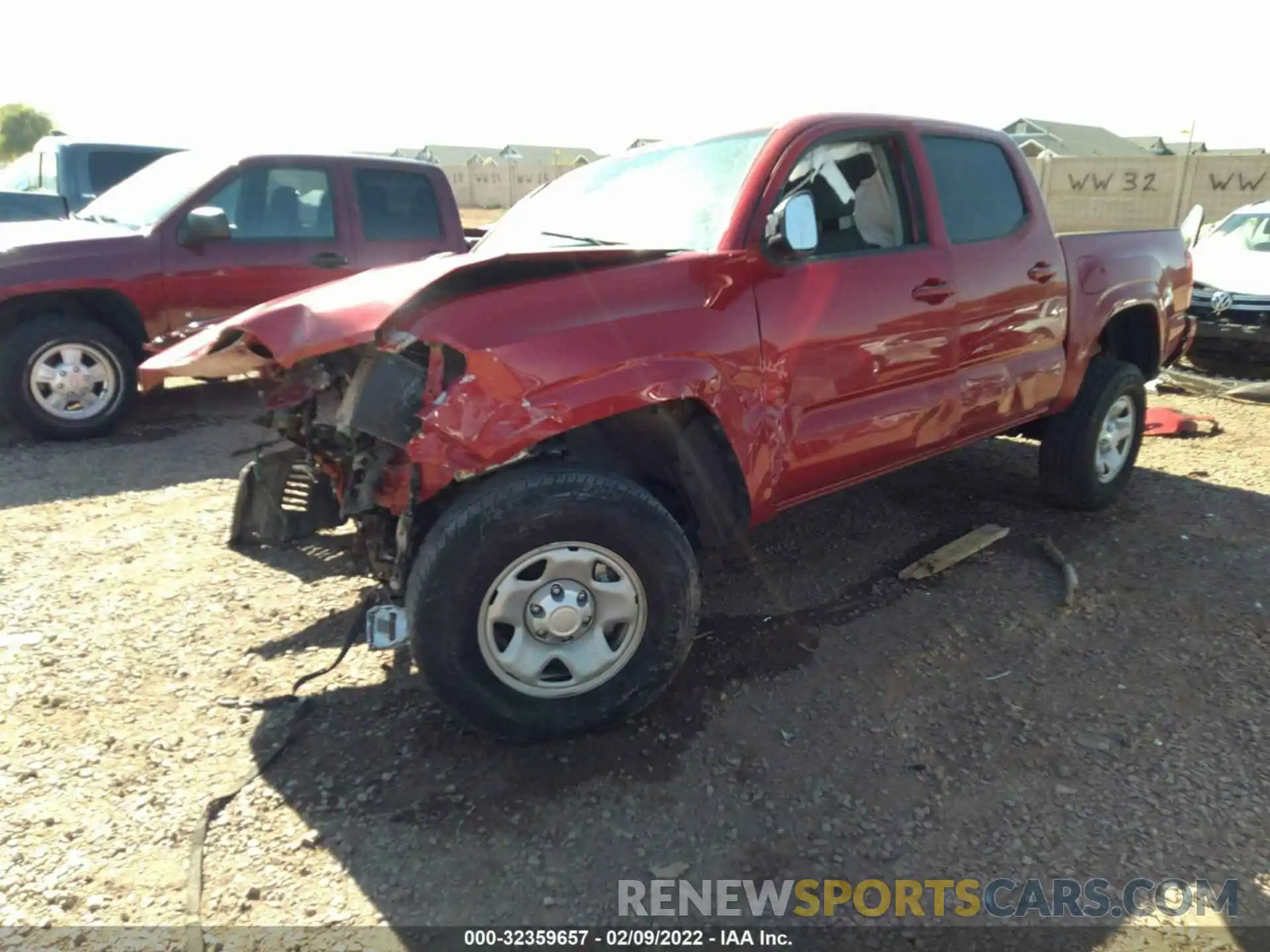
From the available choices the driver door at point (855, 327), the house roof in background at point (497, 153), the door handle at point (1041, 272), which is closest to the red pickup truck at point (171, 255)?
the driver door at point (855, 327)

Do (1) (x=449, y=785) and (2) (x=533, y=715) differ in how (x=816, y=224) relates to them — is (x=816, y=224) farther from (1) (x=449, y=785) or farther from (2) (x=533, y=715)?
(1) (x=449, y=785)

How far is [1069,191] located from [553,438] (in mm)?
28795

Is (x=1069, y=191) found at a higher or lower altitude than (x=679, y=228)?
higher

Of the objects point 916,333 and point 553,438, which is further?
point 916,333

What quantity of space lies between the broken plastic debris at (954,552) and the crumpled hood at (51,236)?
5411mm

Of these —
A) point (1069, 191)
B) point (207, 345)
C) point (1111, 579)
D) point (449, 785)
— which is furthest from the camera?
point (1069, 191)

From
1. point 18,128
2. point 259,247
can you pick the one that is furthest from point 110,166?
point 18,128

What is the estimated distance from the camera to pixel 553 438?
2.88 m

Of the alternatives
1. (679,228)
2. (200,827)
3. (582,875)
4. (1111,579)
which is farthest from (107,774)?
(1111,579)

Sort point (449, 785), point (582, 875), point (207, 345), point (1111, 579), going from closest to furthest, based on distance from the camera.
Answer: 1. point (582, 875)
2. point (449, 785)
3. point (207, 345)
4. point (1111, 579)

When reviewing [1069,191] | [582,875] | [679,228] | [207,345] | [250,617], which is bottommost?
[582,875]

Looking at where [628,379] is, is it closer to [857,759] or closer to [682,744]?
[682,744]

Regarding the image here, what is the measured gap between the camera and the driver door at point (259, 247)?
610 centimetres
